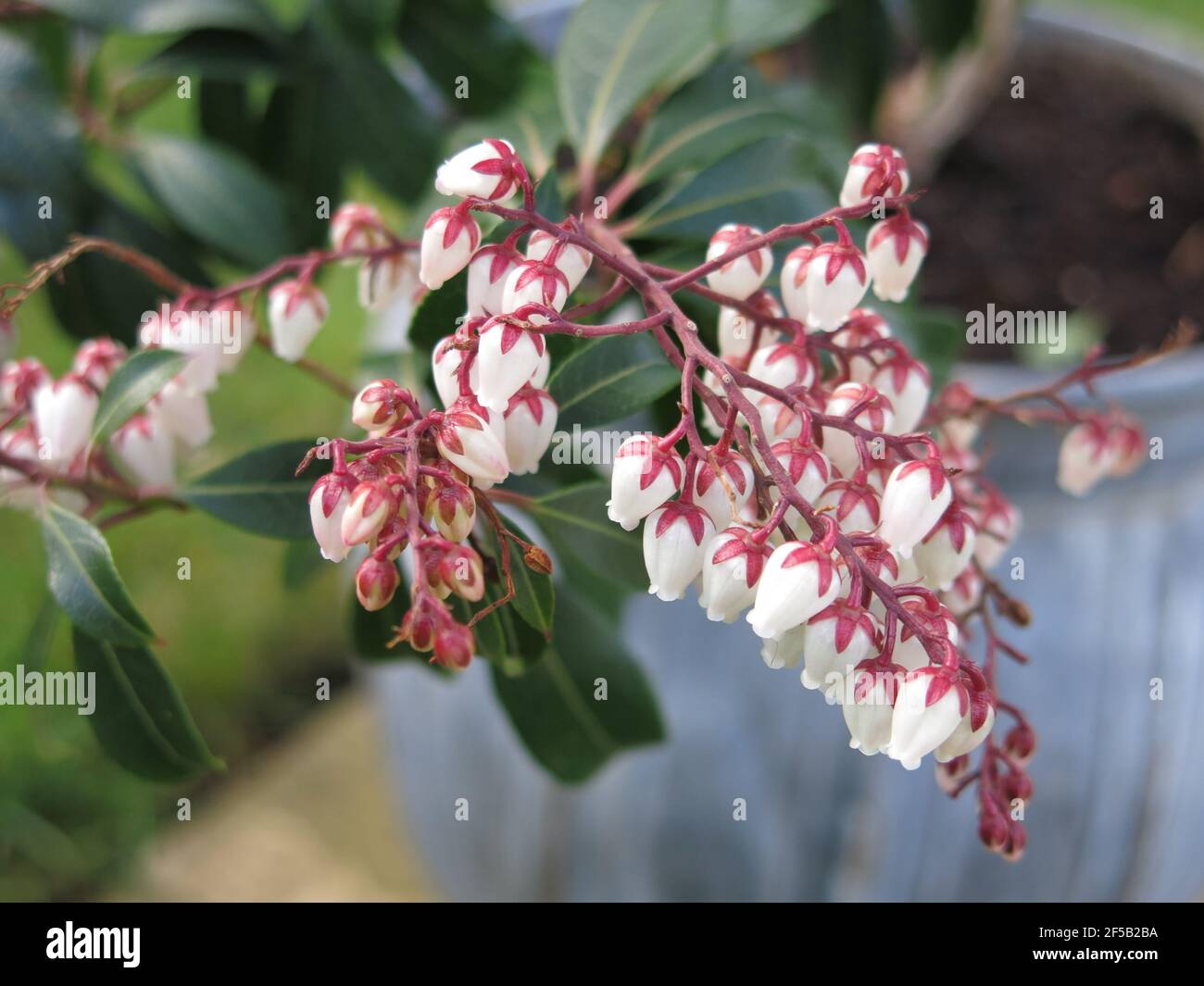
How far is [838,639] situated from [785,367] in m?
0.14

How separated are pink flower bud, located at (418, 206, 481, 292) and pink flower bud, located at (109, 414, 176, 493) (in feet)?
0.80

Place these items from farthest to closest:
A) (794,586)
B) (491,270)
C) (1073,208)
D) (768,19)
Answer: (1073,208) → (768,19) → (491,270) → (794,586)

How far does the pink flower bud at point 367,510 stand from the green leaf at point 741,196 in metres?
0.39

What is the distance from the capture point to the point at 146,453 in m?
0.75

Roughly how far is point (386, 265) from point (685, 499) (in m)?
0.26

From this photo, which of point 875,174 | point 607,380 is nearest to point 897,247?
point 875,174

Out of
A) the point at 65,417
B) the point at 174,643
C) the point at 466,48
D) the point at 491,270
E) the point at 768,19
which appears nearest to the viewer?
the point at 491,270

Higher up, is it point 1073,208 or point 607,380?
point 1073,208

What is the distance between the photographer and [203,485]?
74 cm

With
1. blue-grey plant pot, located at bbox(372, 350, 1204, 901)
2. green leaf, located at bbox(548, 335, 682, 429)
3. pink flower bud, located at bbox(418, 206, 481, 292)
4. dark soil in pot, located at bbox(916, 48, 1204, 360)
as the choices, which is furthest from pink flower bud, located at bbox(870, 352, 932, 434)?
dark soil in pot, located at bbox(916, 48, 1204, 360)

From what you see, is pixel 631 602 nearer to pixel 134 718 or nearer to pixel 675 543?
pixel 134 718
